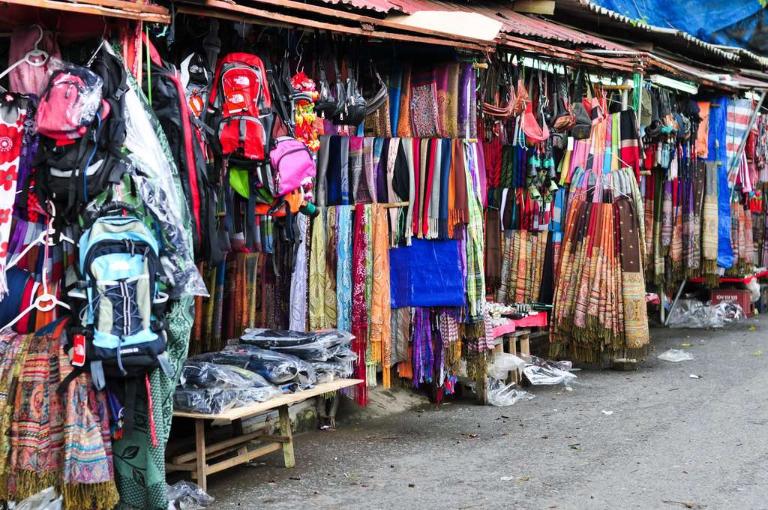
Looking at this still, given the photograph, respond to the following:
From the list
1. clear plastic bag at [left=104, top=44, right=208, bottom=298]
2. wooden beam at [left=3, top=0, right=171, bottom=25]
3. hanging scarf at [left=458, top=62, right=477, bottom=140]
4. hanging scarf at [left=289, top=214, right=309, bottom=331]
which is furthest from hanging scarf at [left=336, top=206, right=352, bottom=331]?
wooden beam at [left=3, top=0, right=171, bottom=25]

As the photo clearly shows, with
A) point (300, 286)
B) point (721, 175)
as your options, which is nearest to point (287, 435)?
point (300, 286)

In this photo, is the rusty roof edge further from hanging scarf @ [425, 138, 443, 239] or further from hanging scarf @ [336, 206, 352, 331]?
hanging scarf @ [336, 206, 352, 331]

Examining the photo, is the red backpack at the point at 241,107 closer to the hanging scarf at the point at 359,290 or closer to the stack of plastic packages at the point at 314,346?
the stack of plastic packages at the point at 314,346

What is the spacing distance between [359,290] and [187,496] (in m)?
2.22

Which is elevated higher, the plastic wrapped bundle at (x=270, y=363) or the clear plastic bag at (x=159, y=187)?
the clear plastic bag at (x=159, y=187)

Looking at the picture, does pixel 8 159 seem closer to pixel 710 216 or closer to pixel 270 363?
pixel 270 363

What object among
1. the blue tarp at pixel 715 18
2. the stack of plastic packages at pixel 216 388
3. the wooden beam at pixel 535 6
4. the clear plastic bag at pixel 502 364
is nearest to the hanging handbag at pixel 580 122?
the wooden beam at pixel 535 6

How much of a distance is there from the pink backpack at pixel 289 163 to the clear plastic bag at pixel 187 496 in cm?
183

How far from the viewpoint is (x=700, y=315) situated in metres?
13.7

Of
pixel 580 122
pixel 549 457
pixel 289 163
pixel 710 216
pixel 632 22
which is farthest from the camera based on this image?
pixel 710 216

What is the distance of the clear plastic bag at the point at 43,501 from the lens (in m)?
4.76

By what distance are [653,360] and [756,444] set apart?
3826 millimetres

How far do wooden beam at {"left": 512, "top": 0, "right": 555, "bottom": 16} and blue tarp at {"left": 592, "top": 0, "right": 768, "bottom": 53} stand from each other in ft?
16.6

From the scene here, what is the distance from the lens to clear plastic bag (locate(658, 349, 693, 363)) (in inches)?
428
